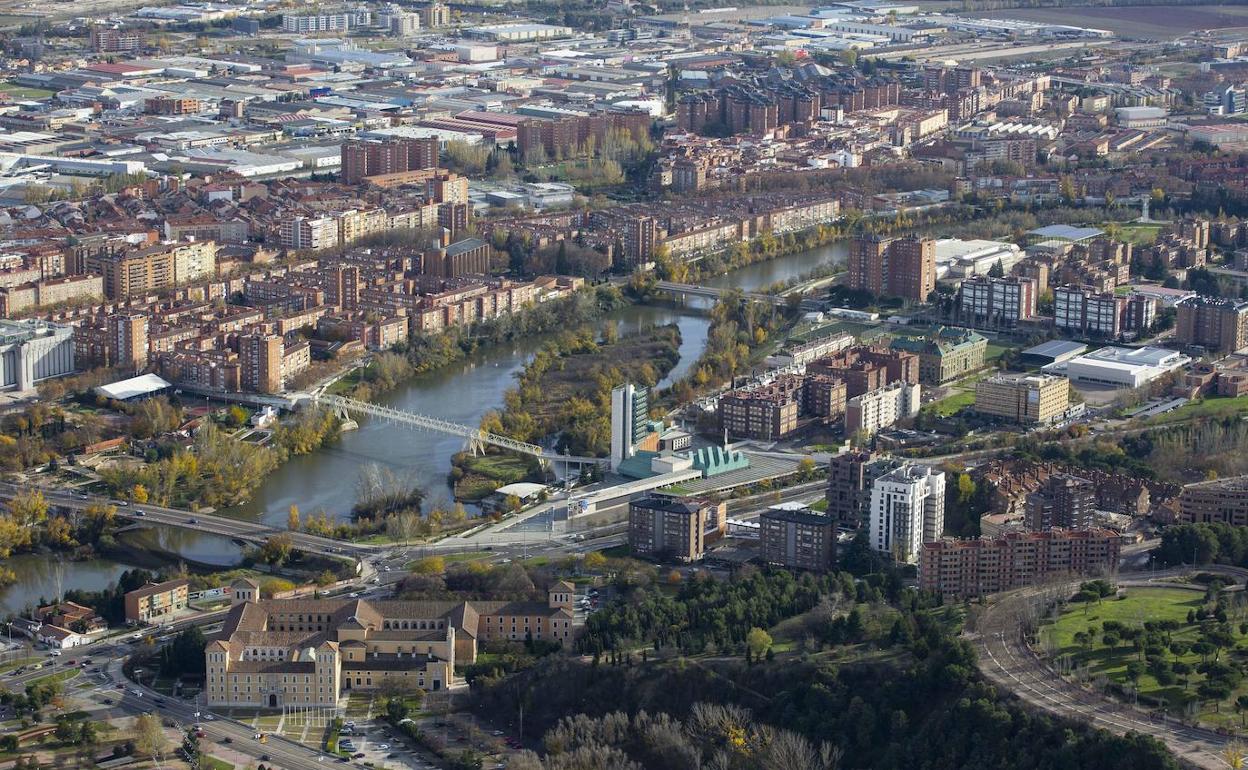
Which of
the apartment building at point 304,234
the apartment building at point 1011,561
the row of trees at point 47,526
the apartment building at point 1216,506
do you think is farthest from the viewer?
the apartment building at point 304,234

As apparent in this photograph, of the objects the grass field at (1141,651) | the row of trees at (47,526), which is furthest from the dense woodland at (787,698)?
the row of trees at (47,526)

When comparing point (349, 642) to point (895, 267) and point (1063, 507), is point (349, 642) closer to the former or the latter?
point (1063, 507)

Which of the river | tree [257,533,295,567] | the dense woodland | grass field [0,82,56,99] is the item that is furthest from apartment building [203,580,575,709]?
grass field [0,82,56,99]

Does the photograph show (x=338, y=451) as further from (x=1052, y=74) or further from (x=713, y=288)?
(x=1052, y=74)

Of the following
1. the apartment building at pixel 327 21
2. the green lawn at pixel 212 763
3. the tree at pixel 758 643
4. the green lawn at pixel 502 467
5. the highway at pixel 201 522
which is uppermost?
the apartment building at pixel 327 21

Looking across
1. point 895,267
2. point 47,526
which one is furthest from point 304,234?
point 47,526

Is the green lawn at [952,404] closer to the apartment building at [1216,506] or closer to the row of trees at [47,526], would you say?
the apartment building at [1216,506]

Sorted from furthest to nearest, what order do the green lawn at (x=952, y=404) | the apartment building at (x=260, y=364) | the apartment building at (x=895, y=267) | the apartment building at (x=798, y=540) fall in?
the apartment building at (x=895, y=267)
the apartment building at (x=260, y=364)
the green lawn at (x=952, y=404)
the apartment building at (x=798, y=540)

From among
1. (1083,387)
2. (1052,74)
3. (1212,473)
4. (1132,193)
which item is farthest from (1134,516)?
(1052,74)

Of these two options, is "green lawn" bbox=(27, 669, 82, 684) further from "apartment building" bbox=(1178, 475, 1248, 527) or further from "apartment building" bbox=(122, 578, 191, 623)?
"apartment building" bbox=(1178, 475, 1248, 527)
